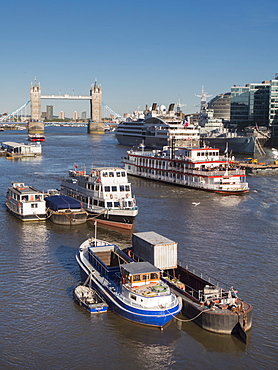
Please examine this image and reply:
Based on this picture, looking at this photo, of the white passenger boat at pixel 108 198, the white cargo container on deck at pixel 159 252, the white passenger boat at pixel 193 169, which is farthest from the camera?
the white passenger boat at pixel 193 169

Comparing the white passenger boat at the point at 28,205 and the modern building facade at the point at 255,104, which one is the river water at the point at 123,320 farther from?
the modern building facade at the point at 255,104

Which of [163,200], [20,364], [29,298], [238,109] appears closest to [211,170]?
[163,200]

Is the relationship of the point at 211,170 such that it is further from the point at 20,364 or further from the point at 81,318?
the point at 20,364

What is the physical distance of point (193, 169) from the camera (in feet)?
203

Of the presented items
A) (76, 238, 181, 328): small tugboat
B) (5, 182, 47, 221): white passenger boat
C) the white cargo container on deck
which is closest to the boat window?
(76, 238, 181, 328): small tugboat

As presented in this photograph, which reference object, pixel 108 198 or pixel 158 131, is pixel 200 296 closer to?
pixel 108 198

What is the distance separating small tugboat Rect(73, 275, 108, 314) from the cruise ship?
6498cm

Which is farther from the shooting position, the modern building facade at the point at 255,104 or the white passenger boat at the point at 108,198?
the modern building facade at the point at 255,104

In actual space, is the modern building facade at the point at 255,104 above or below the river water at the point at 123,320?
above

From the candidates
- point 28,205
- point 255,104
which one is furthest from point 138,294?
point 255,104

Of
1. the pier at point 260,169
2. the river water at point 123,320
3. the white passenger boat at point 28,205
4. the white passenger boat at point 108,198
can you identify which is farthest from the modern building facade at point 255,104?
the white passenger boat at point 28,205

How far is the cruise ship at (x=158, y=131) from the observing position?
104 meters

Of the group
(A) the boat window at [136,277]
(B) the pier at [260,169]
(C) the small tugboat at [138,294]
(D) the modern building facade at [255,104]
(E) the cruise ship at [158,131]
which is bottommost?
(C) the small tugboat at [138,294]

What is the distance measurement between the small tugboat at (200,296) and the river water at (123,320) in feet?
1.62
